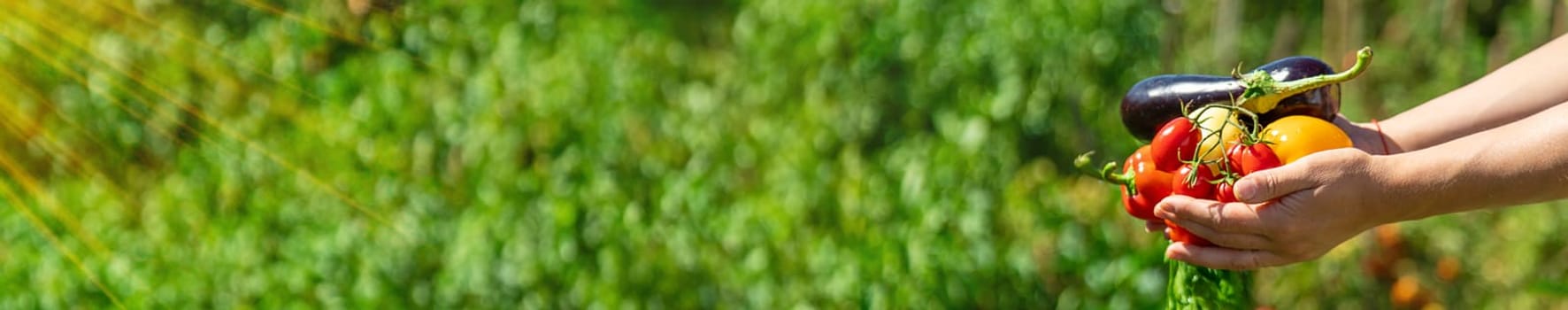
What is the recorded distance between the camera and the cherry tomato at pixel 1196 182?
1.41 meters

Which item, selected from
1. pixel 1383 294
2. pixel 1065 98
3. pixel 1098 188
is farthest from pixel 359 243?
pixel 1383 294

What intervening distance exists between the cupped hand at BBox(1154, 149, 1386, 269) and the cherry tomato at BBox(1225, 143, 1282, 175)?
0.03 meters

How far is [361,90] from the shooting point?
10.8 ft

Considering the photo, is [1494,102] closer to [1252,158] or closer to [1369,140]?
[1369,140]

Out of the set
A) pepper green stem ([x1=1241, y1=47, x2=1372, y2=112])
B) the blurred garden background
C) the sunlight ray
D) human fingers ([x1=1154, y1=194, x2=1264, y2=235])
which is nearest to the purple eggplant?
pepper green stem ([x1=1241, y1=47, x2=1372, y2=112])

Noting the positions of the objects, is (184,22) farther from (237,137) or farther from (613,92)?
(613,92)

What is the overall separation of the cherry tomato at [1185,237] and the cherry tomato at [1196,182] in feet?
0.18

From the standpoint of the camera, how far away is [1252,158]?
1385mm

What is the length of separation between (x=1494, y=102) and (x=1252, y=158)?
1.44 feet

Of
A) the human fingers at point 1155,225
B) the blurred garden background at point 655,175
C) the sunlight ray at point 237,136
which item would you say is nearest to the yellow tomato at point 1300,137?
the human fingers at point 1155,225

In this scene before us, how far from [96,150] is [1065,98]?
269 centimetres

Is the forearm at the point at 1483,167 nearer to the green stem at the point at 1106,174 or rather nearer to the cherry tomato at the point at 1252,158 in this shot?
the cherry tomato at the point at 1252,158

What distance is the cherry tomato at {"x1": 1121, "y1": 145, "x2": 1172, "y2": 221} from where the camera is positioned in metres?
1.47

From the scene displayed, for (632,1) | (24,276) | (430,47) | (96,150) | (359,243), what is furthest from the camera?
(632,1)
